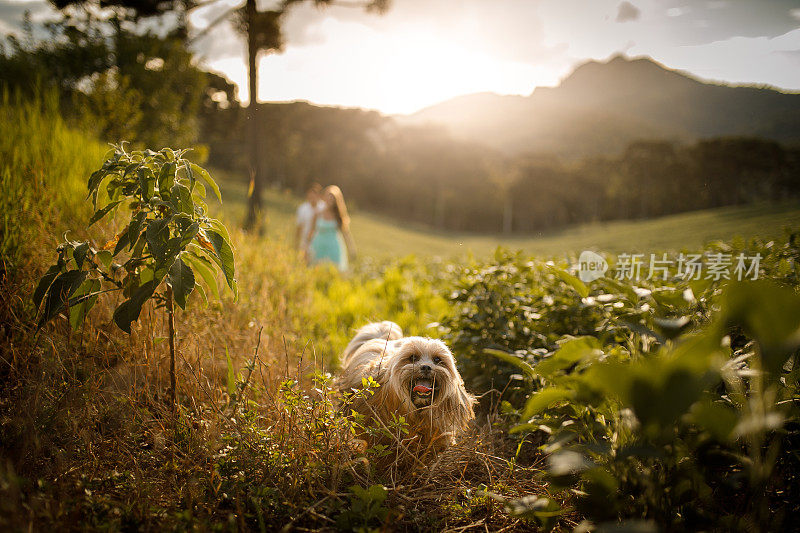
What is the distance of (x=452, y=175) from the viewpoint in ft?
212

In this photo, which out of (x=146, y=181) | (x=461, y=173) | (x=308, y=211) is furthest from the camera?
(x=461, y=173)

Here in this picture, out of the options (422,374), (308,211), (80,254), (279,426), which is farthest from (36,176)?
(308,211)

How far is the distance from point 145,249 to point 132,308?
0.42m

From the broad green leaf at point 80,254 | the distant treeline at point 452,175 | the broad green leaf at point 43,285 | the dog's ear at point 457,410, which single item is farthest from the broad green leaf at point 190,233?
the distant treeline at point 452,175

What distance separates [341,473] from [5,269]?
274cm

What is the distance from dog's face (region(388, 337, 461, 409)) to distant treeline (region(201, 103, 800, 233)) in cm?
5264

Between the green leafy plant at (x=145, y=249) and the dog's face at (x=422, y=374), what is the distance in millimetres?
1316

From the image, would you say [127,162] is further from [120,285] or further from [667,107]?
[667,107]

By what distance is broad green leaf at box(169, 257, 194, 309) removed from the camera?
1959 millimetres

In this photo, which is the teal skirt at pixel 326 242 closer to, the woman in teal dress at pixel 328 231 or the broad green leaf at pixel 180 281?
the woman in teal dress at pixel 328 231

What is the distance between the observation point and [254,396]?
9.99ft

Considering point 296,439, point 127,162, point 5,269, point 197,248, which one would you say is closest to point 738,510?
point 296,439

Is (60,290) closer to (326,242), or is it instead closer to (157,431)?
(157,431)

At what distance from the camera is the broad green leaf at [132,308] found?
205cm
